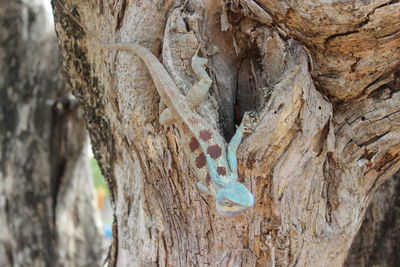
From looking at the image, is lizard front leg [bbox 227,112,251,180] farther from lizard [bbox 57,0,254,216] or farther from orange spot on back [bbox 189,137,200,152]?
orange spot on back [bbox 189,137,200,152]

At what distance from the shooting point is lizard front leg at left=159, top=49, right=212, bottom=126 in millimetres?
2035

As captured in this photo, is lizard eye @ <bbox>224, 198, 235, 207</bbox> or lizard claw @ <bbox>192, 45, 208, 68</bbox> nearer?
lizard eye @ <bbox>224, 198, 235, 207</bbox>

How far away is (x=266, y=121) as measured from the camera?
187 centimetres

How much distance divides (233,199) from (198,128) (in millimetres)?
386

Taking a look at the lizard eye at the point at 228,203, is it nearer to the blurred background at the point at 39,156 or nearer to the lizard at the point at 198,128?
the lizard at the point at 198,128

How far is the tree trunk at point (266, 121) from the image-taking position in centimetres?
192

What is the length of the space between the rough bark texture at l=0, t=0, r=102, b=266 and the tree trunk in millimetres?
1798

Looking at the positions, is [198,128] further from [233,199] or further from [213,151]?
[233,199]

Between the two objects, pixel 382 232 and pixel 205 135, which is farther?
pixel 382 232

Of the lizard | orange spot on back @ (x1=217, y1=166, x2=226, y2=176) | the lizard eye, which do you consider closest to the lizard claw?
the lizard

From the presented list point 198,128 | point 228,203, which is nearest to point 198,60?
point 198,128

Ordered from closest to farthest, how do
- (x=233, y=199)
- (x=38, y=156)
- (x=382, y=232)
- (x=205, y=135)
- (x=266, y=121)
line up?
(x=233, y=199) → (x=266, y=121) → (x=205, y=135) → (x=382, y=232) → (x=38, y=156)

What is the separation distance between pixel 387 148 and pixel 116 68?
1.19 meters

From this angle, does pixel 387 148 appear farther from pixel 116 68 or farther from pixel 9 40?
pixel 9 40
